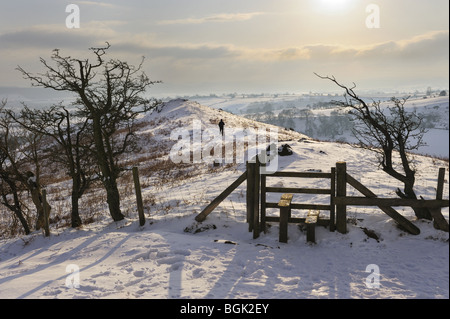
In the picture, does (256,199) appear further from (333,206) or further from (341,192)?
(341,192)

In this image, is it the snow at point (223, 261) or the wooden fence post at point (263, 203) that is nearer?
the snow at point (223, 261)

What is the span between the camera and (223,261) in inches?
296

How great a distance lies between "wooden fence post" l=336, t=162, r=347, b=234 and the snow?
10.6 inches

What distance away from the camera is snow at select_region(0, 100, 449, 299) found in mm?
6059

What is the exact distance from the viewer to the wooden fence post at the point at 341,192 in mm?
8516

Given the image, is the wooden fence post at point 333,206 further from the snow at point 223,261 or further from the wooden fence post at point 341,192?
the snow at point 223,261

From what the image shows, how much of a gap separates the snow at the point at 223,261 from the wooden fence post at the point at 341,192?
0.89 ft

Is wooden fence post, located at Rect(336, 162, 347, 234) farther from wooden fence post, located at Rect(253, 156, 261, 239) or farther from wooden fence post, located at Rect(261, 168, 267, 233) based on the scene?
wooden fence post, located at Rect(253, 156, 261, 239)

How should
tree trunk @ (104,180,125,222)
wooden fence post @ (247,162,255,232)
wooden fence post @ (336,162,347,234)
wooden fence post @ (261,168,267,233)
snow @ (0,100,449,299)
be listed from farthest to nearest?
tree trunk @ (104,180,125,222), wooden fence post @ (247,162,255,232), wooden fence post @ (261,168,267,233), wooden fence post @ (336,162,347,234), snow @ (0,100,449,299)

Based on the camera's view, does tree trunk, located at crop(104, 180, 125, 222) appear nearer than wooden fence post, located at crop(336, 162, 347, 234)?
No

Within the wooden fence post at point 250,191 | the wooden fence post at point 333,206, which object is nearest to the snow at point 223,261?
the wooden fence post at point 333,206

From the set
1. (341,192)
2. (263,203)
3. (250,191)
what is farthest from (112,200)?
(341,192)

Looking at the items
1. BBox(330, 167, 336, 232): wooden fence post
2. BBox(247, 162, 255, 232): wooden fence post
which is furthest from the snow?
BBox(247, 162, 255, 232): wooden fence post

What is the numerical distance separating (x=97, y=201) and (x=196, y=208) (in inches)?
391
